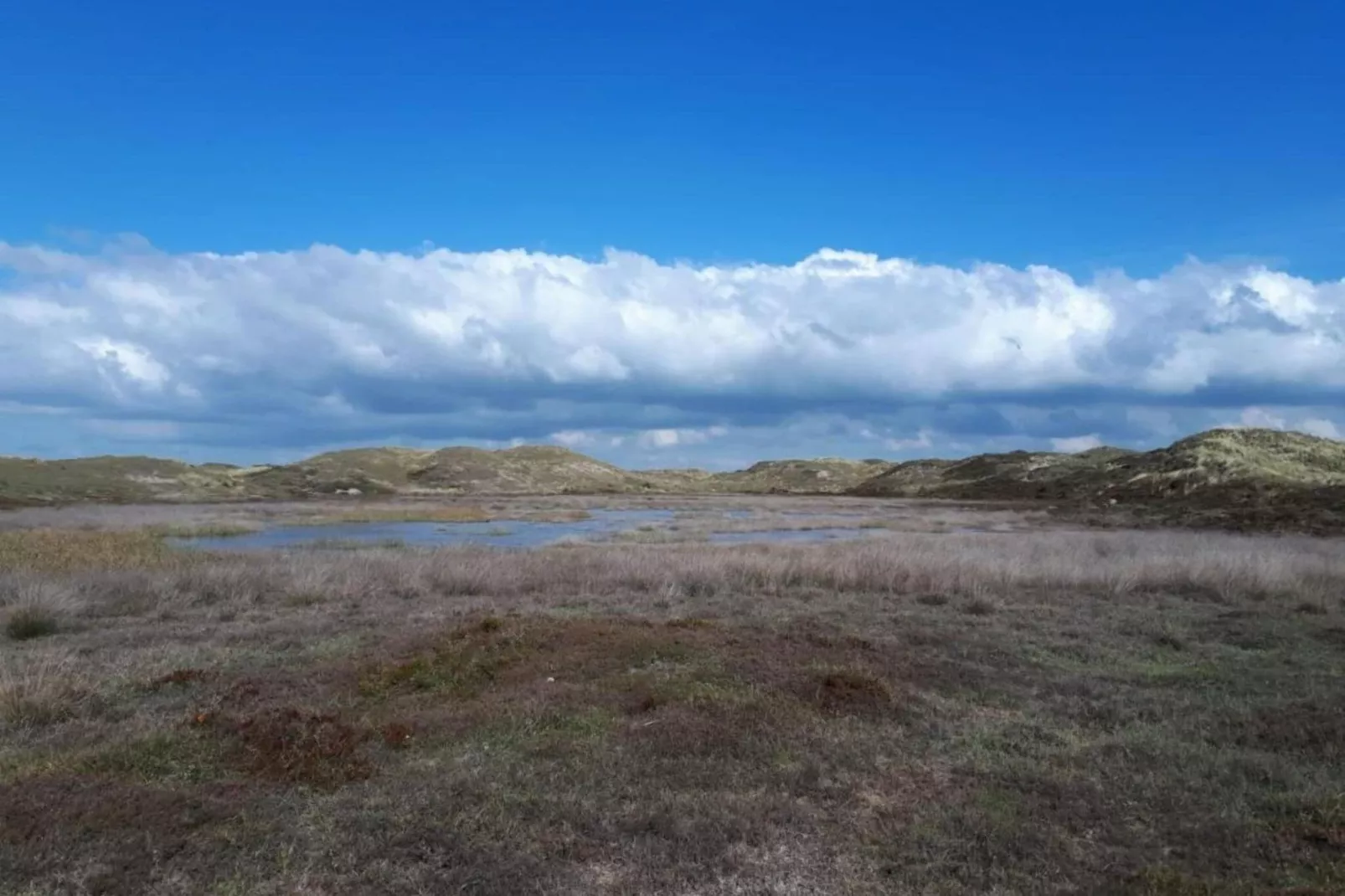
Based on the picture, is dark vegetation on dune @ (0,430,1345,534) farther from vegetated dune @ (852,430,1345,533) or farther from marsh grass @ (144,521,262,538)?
marsh grass @ (144,521,262,538)

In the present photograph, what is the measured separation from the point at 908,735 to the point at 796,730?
123 centimetres

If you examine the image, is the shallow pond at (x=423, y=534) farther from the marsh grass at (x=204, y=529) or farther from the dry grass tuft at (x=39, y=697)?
the dry grass tuft at (x=39, y=697)

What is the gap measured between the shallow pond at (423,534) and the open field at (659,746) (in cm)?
1899

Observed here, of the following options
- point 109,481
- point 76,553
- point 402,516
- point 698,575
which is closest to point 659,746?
point 698,575

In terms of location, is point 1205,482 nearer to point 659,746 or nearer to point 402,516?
point 402,516

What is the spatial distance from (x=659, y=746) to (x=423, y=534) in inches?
1593

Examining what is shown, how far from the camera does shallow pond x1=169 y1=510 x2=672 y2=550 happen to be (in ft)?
123

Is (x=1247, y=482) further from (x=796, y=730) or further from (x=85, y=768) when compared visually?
(x=85, y=768)

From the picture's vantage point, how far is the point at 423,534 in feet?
154

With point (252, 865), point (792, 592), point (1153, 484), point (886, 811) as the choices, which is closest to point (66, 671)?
point (252, 865)

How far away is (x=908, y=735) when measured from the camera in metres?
9.41

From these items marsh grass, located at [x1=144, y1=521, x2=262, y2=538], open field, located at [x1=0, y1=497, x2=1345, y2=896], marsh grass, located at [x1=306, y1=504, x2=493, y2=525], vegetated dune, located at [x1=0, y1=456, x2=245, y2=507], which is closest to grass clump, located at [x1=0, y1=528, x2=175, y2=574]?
open field, located at [x1=0, y1=497, x2=1345, y2=896]

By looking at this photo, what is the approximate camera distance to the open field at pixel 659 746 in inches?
248

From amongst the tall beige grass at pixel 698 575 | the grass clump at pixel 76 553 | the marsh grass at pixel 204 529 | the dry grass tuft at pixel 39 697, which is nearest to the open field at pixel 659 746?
the dry grass tuft at pixel 39 697
